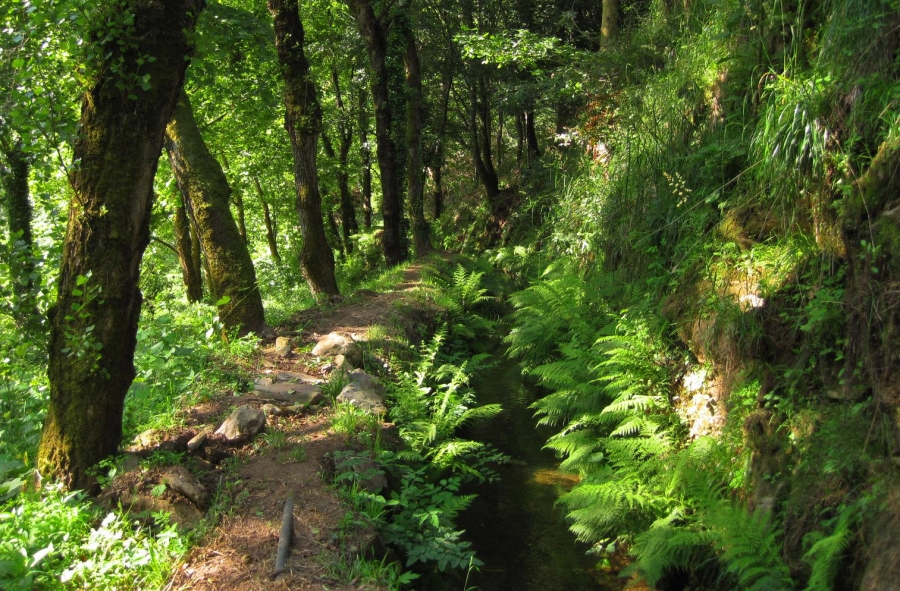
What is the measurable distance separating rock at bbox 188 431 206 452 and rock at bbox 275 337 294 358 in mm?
2560

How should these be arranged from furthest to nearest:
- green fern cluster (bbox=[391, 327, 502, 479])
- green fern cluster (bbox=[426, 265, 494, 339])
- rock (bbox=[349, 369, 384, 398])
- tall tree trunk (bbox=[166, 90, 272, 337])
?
1. green fern cluster (bbox=[426, 265, 494, 339])
2. tall tree trunk (bbox=[166, 90, 272, 337])
3. rock (bbox=[349, 369, 384, 398])
4. green fern cluster (bbox=[391, 327, 502, 479])

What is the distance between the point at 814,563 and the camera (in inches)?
132

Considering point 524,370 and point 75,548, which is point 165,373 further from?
point 524,370

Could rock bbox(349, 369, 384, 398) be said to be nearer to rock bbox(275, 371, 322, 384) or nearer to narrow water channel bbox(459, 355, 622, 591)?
rock bbox(275, 371, 322, 384)

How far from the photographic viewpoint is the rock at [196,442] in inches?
185

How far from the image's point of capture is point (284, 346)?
750cm

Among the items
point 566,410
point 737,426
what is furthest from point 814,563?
point 566,410

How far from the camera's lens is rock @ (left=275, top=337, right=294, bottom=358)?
7.36m

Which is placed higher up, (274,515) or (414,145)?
(414,145)

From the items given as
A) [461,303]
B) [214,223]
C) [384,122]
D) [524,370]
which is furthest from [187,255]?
[524,370]

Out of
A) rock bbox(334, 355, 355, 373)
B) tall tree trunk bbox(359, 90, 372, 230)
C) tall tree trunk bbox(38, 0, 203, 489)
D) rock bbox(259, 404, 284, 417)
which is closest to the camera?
Answer: tall tree trunk bbox(38, 0, 203, 489)

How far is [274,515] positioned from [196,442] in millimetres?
1008

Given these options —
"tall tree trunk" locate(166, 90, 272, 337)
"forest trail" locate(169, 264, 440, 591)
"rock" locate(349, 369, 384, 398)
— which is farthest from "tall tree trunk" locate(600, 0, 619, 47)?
"forest trail" locate(169, 264, 440, 591)

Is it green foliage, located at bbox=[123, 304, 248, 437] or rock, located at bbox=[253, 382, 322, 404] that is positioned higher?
green foliage, located at bbox=[123, 304, 248, 437]
